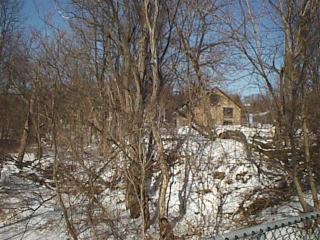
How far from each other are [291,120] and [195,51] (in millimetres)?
7046

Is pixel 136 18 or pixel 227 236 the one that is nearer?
pixel 227 236

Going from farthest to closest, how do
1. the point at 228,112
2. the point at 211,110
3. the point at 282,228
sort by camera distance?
the point at 228,112
the point at 211,110
the point at 282,228

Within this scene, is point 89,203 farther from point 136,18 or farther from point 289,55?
point 136,18

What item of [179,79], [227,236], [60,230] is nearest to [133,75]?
[179,79]

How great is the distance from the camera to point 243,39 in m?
6.53

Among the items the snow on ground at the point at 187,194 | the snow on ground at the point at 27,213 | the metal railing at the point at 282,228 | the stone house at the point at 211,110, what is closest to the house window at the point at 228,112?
the stone house at the point at 211,110

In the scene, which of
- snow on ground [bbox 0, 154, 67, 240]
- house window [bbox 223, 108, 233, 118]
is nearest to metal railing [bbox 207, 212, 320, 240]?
snow on ground [bbox 0, 154, 67, 240]

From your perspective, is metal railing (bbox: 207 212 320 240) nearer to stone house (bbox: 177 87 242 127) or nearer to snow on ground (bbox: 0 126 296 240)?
snow on ground (bbox: 0 126 296 240)

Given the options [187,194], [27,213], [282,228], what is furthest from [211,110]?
[282,228]

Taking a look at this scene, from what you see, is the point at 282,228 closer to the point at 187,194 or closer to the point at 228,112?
the point at 187,194

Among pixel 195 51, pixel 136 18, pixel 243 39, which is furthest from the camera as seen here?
pixel 195 51

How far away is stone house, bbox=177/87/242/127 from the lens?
412 inches

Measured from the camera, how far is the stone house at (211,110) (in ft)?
34.4

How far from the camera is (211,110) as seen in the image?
14.4 m
